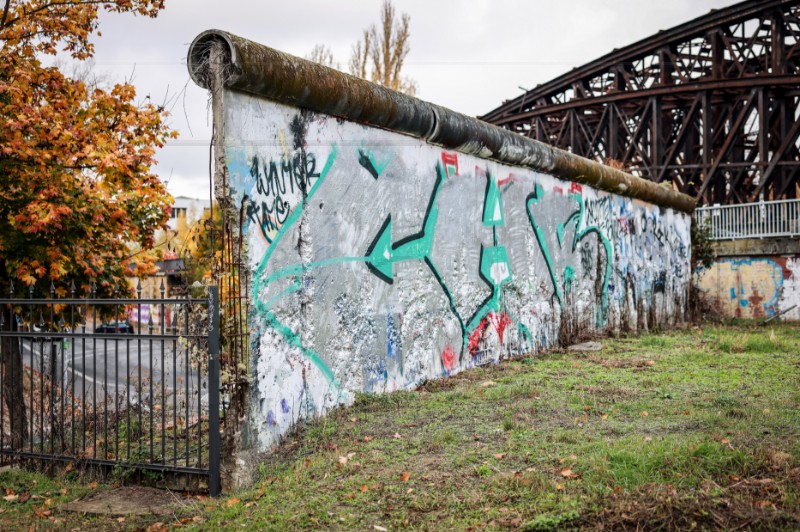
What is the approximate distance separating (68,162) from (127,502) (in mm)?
3404

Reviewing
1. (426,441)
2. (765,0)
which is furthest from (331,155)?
(765,0)

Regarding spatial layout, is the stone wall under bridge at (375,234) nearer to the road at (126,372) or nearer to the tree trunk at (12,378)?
the road at (126,372)

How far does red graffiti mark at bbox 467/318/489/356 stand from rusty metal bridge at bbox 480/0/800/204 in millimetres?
18633

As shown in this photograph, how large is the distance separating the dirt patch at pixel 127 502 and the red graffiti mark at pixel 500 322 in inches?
201

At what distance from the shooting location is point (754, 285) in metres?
19.7

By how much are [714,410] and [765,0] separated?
27064 millimetres

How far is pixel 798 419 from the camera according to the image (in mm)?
5285

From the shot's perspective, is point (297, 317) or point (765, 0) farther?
point (765, 0)

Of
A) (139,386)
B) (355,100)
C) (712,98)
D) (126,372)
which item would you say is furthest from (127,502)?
(712,98)

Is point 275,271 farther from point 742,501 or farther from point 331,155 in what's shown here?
point 742,501

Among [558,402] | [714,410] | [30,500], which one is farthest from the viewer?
[558,402]

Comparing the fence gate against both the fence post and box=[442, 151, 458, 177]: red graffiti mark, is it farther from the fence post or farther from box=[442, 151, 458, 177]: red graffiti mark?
box=[442, 151, 458, 177]: red graffiti mark

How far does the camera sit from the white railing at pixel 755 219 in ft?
65.9

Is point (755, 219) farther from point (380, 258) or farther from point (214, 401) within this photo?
point (214, 401)
